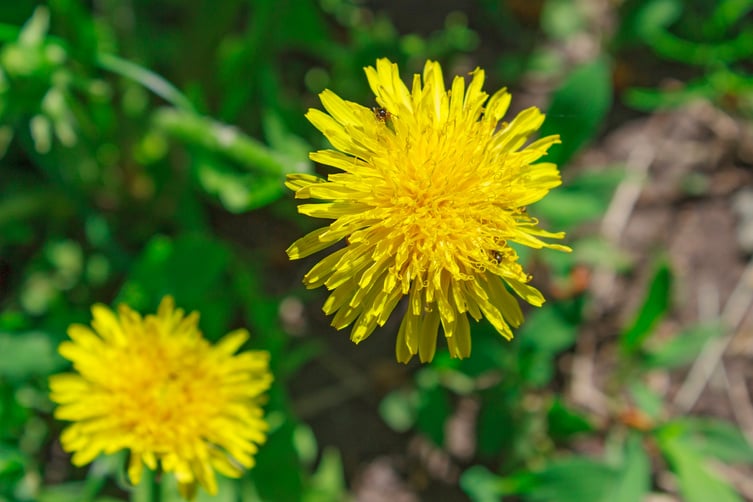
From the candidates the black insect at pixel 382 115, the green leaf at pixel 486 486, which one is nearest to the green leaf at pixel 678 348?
the green leaf at pixel 486 486

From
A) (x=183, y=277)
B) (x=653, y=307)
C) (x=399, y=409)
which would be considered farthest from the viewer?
(x=399, y=409)

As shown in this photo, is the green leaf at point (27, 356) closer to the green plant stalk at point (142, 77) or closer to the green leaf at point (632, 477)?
the green plant stalk at point (142, 77)

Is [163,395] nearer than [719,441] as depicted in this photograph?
Yes

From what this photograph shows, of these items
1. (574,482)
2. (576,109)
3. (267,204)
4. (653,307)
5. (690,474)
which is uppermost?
(267,204)

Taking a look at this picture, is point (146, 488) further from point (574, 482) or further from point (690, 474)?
point (690, 474)

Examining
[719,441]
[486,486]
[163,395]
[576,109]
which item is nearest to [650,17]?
[576,109]

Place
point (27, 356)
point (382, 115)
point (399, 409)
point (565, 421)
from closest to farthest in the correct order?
point (382, 115) < point (27, 356) < point (565, 421) < point (399, 409)

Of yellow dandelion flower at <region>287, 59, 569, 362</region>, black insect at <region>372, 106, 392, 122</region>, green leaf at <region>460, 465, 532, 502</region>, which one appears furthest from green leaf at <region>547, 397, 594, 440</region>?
black insect at <region>372, 106, 392, 122</region>
